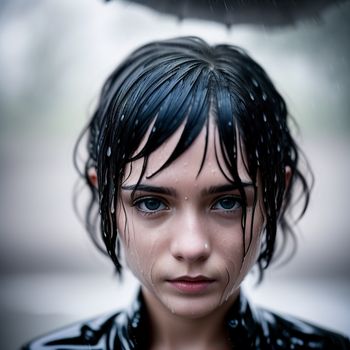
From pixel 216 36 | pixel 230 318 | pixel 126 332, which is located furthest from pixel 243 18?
pixel 126 332

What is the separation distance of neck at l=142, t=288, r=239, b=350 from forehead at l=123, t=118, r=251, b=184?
47cm

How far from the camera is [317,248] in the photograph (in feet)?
10.4

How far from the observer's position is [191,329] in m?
1.62

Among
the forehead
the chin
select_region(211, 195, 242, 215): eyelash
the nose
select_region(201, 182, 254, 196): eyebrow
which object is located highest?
the forehead

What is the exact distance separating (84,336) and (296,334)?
0.64m

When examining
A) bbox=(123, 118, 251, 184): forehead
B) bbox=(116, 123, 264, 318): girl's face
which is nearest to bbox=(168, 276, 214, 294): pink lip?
bbox=(116, 123, 264, 318): girl's face

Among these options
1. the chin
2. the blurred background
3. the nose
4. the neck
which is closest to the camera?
the nose

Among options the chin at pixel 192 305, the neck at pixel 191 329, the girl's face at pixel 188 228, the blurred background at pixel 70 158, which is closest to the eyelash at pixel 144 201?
the girl's face at pixel 188 228

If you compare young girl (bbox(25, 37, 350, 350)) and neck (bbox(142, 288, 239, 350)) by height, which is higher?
young girl (bbox(25, 37, 350, 350))

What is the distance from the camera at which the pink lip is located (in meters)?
1.35

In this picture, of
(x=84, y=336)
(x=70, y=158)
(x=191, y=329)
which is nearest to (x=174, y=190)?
(x=191, y=329)

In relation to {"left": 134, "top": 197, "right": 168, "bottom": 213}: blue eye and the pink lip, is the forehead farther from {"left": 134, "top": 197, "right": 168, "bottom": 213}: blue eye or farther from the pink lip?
the pink lip

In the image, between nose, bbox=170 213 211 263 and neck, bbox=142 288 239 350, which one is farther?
neck, bbox=142 288 239 350

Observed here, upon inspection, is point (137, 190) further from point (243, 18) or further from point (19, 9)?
point (19, 9)
